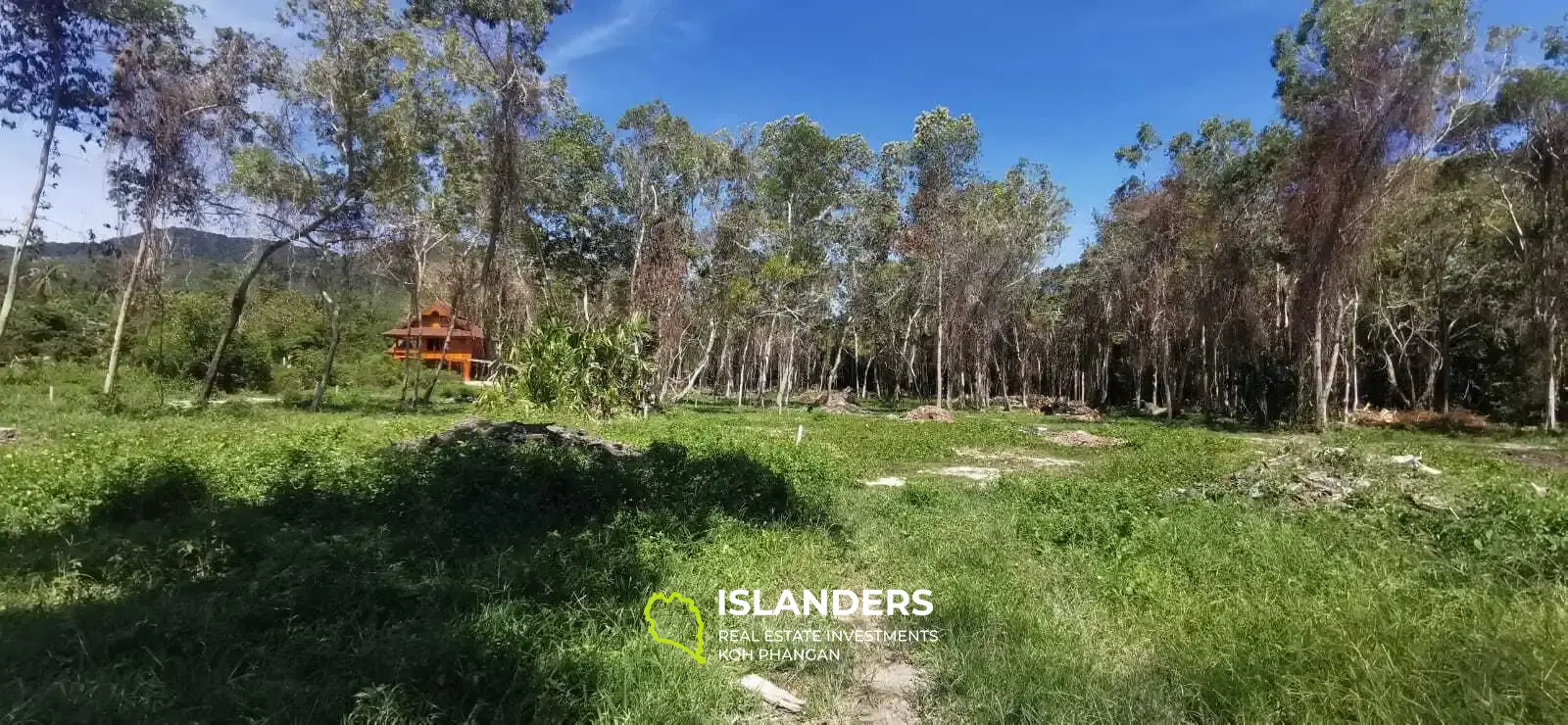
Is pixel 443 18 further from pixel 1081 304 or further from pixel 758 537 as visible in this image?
pixel 1081 304

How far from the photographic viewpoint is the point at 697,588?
4582 millimetres

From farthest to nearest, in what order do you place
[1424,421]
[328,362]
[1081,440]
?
[1424,421] < [328,362] < [1081,440]

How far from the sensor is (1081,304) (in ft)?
116

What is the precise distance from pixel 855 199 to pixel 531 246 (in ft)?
47.8

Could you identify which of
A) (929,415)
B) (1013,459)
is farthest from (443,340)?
(1013,459)

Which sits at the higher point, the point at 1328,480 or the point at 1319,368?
the point at 1319,368

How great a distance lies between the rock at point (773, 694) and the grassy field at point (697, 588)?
0.06 meters

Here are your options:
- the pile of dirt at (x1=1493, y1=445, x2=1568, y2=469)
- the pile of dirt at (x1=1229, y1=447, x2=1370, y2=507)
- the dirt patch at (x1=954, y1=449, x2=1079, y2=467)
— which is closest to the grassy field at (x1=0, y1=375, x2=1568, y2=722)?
the pile of dirt at (x1=1229, y1=447, x2=1370, y2=507)

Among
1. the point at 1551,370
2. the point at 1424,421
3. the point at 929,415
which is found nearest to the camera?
the point at 1551,370

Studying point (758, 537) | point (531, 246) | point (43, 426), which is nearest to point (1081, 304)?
point (531, 246)

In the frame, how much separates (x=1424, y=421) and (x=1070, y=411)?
11642 mm

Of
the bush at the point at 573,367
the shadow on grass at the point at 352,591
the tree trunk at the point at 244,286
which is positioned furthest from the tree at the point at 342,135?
the shadow on grass at the point at 352,591

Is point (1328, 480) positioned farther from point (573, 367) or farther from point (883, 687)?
point (573, 367)

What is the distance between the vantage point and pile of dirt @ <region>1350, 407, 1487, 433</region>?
62.6ft
